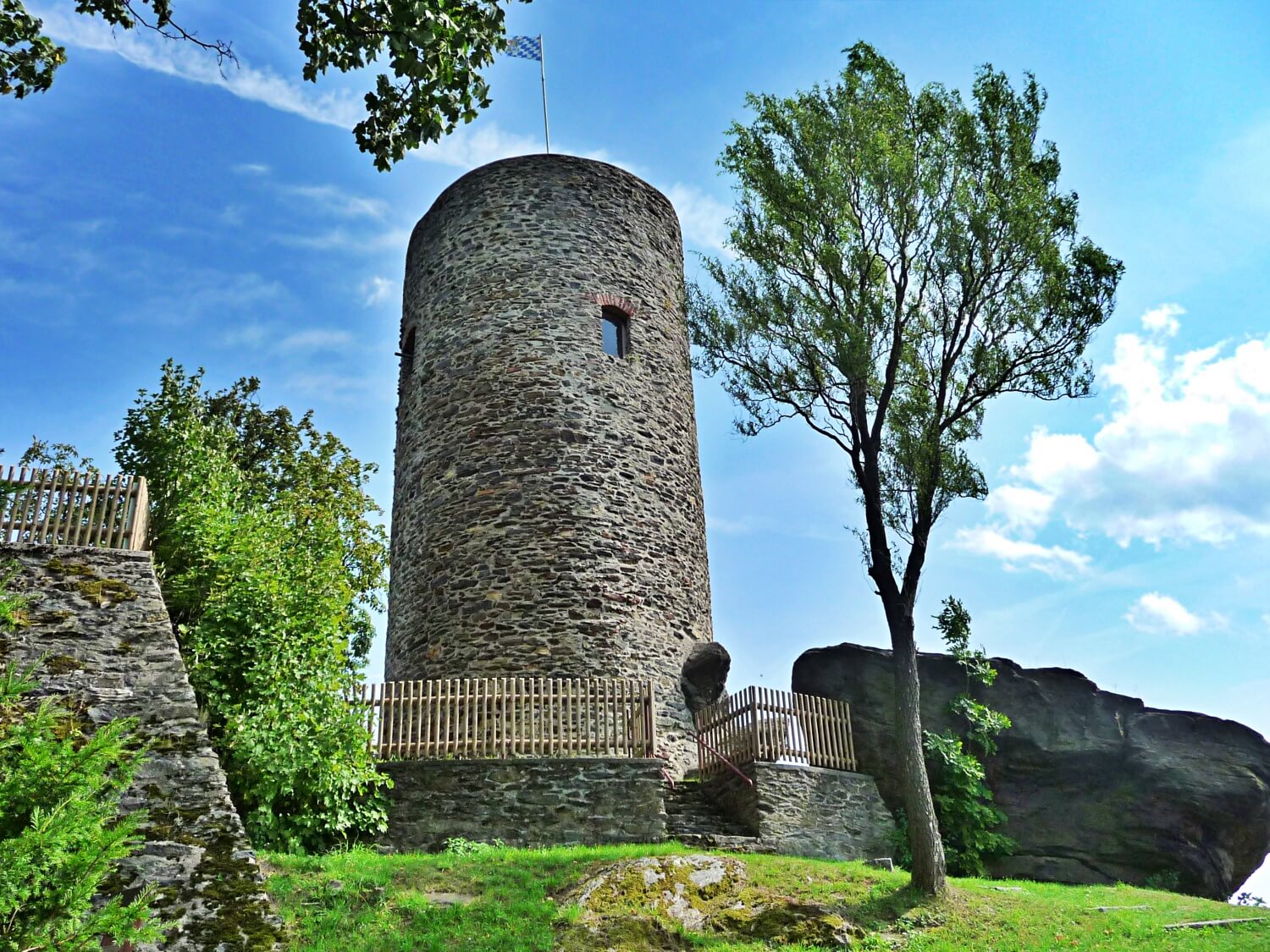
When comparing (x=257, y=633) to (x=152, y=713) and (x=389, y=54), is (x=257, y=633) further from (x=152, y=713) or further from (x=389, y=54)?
(x=389, y=54)

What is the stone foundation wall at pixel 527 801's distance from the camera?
1161 centimetres

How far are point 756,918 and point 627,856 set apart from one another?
1.60 metres

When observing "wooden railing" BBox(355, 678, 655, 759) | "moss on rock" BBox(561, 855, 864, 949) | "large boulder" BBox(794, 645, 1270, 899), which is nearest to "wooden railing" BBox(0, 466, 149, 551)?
"wooden railing" BBox(355, 678, 655, 759)

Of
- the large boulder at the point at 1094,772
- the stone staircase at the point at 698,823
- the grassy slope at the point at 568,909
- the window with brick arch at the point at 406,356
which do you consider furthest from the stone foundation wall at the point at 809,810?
the window with brick arch at the point at 406,356

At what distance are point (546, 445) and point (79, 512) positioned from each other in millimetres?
6789

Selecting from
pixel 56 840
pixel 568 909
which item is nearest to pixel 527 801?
pixel 568 909

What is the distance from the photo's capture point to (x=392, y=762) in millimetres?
11891

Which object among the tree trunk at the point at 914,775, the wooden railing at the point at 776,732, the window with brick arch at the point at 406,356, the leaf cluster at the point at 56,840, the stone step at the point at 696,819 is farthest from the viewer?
the window with brick arch at the point at 406,356

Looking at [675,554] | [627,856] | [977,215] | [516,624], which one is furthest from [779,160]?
[627,856]

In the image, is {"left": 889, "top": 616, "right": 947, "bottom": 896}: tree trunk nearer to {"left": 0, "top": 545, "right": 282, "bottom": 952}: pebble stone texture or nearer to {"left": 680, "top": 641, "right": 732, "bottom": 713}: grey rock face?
{"left": 680, "top": 641, "right": 732, "bottom": 713}: grey rock face

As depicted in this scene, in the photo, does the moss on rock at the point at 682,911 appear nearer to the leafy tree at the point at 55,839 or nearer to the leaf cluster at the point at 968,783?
the leafy tree at the point at 55,839

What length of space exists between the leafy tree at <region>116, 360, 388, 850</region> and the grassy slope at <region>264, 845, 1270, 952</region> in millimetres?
797

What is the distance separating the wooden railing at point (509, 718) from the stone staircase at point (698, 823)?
849mm

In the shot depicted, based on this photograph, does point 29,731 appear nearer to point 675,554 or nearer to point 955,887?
point 955,887
